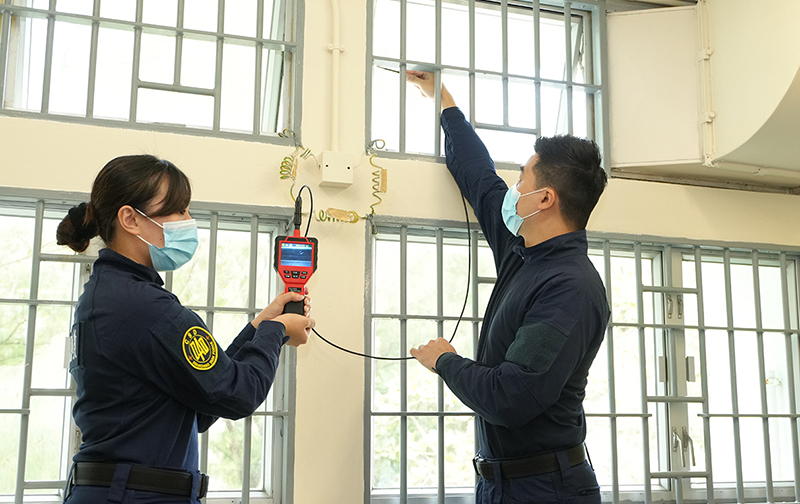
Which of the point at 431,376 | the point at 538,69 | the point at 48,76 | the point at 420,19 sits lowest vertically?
the point at 431,376

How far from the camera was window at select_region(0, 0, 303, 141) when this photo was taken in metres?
2.27

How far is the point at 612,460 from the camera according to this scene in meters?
2.54

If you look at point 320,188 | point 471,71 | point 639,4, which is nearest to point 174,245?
point 320,188

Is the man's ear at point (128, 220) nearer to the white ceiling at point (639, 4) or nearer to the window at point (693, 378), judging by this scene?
the window at point (693, 378)

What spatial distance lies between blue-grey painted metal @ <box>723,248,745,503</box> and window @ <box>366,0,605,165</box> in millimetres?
749

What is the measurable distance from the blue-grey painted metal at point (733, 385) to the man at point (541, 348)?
1116 millimetres

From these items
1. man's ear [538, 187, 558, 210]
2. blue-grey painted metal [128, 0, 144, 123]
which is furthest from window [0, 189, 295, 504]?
man's ear [538, 187, 558, 210]

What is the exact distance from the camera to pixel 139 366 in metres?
1.40

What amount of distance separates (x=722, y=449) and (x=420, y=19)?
214 cm

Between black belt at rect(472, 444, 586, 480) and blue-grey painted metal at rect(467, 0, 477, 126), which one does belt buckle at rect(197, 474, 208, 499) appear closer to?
black belt at rect(472, 444, 586, 480)

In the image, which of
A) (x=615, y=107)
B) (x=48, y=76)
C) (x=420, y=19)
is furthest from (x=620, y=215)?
(x=48, y=76)

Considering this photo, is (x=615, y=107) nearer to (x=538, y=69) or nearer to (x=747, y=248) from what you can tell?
(x=538, y=69)

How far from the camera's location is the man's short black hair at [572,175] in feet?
6.40

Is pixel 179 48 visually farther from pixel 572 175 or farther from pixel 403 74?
pixel 572 175
